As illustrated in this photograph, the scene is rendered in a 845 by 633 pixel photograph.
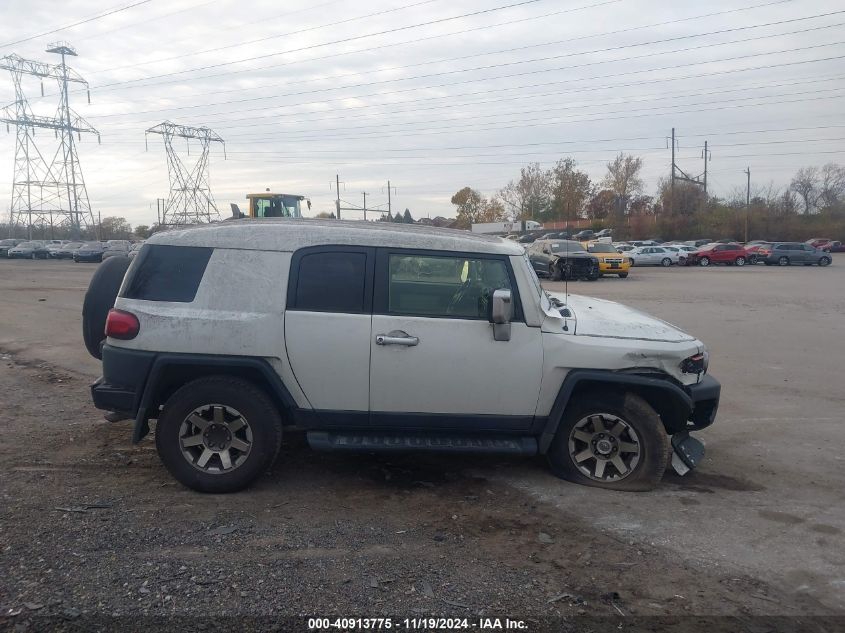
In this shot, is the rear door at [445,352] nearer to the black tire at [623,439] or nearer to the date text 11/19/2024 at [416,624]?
the black tire at [623,439]

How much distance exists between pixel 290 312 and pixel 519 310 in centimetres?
161

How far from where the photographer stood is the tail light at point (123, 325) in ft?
16.1

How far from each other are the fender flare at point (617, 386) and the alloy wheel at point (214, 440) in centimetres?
213

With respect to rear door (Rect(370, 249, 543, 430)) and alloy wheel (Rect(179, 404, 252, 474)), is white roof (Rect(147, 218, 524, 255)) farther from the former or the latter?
alloy wheel (Rect(179, 404, 252, 474))

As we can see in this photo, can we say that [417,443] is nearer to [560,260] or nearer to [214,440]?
[214,440]

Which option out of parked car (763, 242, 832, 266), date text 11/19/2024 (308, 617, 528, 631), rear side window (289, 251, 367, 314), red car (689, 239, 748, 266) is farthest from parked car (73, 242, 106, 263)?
date text 11/19/2024 (308, 617, 528, 631)

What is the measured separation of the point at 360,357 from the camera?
16.0 ft

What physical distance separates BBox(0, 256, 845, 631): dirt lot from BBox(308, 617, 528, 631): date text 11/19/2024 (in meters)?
0.07

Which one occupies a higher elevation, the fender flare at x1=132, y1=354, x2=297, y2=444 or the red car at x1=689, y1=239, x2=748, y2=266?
the red car at x1=689, y1=239, x2=748, y2=266

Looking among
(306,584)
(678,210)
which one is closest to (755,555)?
(306,584)

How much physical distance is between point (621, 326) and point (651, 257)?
1699 inches

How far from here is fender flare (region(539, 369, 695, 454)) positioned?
16.2ft

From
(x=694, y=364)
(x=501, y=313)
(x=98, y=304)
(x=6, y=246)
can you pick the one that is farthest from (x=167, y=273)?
(x=6, y=246)

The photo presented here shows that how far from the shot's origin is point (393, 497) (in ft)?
16.2
